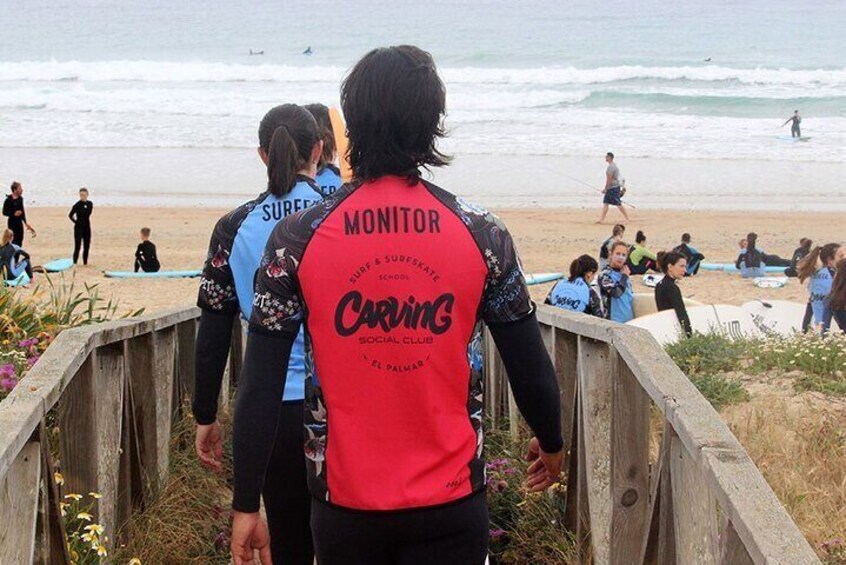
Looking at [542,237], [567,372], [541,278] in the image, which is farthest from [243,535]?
[542,237]

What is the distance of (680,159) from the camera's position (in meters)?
35.5

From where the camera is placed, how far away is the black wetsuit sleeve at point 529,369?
2602mm

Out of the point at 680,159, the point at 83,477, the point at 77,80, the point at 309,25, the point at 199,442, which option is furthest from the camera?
the point at 309,25

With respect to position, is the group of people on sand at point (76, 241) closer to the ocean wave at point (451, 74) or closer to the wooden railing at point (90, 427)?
the wooden railing at point (90, 427)

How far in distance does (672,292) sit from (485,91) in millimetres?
42142

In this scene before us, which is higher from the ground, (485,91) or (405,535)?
(485,91)

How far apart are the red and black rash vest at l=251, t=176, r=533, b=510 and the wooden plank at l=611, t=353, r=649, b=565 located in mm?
1348

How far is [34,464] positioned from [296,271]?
106 centimetres

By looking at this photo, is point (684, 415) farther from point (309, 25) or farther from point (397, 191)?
point (309, 25)

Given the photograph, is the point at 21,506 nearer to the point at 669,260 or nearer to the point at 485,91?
the point at 669,260

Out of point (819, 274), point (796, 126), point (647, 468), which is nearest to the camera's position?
point (647, 468)

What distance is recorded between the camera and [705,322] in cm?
1114

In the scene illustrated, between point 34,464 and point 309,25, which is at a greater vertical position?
point 309,25

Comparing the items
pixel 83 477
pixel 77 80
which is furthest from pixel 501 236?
pixel 77 80
